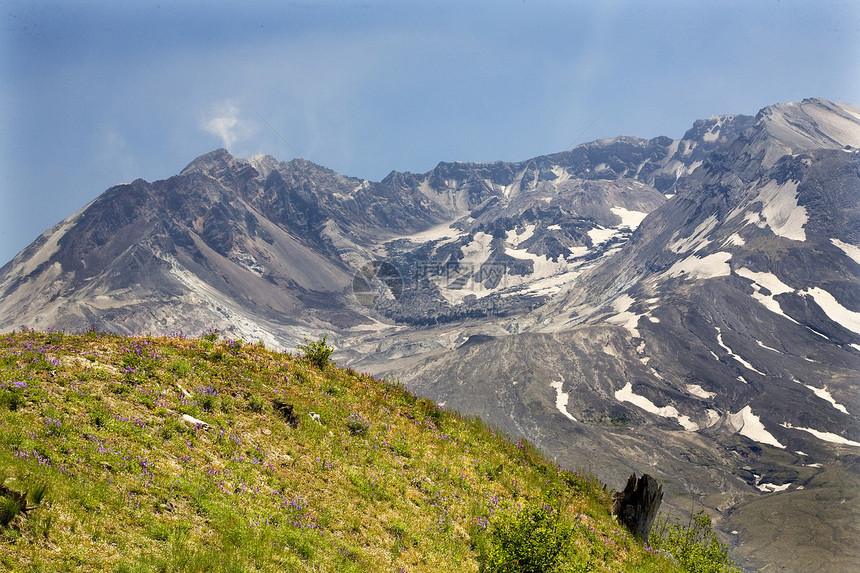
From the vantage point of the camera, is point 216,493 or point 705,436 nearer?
point 216,493

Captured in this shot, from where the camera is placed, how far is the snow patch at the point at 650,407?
577 ft

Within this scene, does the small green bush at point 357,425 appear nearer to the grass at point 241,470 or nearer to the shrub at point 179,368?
the grass at point 241,470

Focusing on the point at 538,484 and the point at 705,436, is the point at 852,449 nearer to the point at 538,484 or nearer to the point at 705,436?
the point at 705,436

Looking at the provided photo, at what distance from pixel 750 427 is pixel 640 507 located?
600ft

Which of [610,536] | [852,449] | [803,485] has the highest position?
[610,536]

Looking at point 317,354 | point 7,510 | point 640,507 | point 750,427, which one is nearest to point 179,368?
point 317,354

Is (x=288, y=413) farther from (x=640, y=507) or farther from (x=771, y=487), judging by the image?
(x=771, y=487)

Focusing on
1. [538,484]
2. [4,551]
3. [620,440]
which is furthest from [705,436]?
[4,551]

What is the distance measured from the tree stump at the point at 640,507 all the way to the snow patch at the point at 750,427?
174093 mm

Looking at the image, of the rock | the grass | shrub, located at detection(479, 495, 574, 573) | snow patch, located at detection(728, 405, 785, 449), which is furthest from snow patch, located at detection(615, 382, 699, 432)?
the rock

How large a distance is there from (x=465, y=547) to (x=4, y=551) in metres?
10.0

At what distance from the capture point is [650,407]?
185 metres

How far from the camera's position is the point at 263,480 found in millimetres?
13000

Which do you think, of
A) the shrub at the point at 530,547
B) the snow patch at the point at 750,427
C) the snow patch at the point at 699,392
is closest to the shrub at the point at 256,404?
the shrub at the point at 530,547
